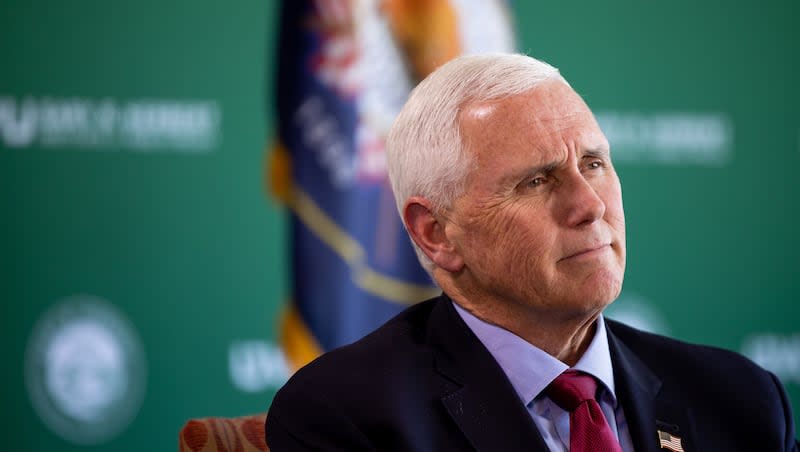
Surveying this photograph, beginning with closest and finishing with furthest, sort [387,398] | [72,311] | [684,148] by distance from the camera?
1. [387,398]
2. [72,311]
3. [684,148]

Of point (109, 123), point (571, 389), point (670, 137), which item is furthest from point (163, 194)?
point (571, 389)

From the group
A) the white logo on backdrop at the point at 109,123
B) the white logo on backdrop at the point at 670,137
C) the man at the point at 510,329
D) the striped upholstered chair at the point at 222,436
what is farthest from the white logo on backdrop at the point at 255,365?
the man at the point at 510,329

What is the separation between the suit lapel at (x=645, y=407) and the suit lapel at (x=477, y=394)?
0.22 m

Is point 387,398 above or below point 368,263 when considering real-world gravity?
above

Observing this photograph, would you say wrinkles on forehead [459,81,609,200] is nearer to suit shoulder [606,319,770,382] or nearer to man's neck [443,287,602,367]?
man's neck [443,287,602,367]

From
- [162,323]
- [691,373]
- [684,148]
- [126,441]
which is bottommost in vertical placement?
[126,441]

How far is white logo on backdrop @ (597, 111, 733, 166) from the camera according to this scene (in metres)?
4.34

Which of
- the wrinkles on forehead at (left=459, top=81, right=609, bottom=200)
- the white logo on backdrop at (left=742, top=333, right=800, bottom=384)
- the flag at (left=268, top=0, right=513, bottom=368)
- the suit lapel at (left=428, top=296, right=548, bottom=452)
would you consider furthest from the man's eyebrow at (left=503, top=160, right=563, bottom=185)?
the white logo on backdrop at (left=742, top=333, right=800, bottom=384)

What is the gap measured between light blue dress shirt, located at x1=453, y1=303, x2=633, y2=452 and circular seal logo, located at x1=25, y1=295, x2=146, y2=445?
211 cm

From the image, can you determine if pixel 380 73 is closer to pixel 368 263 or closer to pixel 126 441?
pixel 368 263

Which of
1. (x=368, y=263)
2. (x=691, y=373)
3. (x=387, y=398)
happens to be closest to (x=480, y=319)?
(x=387, y=398)

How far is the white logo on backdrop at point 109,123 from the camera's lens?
3541 mm

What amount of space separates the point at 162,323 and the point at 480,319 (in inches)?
82.2

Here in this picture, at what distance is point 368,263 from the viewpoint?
150 inches
